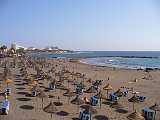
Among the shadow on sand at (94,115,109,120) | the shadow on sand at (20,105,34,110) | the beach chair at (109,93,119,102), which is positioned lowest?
the shadow on sand at (94,115,109,120)

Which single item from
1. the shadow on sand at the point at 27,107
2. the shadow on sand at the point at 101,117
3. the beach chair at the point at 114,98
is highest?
the beach chair at the point at 114,98

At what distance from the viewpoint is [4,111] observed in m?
21.0

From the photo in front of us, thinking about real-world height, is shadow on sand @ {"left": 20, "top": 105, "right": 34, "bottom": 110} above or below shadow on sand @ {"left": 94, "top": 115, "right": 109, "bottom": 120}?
above

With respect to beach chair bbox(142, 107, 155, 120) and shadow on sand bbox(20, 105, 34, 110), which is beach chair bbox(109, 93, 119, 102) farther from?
shadow on sand bbox(20, 105, 34, 110)

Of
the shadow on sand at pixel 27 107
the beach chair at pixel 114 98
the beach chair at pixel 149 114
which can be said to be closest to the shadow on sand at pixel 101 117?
the beach chair at pixel 149 114

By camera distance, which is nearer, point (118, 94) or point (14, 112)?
point (14, 112)

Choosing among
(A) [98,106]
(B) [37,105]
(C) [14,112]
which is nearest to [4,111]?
(C) [14,112]

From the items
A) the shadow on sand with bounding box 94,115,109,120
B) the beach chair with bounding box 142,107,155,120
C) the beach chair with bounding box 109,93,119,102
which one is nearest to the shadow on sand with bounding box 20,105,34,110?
the shadow on sand with bounding box 94,115,109,120

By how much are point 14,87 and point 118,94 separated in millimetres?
12096

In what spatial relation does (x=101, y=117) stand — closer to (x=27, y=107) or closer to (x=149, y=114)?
(x=149, y=114)

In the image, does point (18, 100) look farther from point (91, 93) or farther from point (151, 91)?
point (151, 91)

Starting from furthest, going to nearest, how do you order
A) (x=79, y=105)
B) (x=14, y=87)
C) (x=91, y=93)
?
(x=14, y=87) → (x=91, y=93) → (x=79, y=105)

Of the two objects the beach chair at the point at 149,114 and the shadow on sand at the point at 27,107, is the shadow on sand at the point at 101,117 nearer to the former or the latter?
the beach chair at the point at 149,114

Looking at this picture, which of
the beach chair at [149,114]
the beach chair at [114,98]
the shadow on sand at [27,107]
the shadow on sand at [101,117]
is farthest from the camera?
the beach chair at [114,98]
